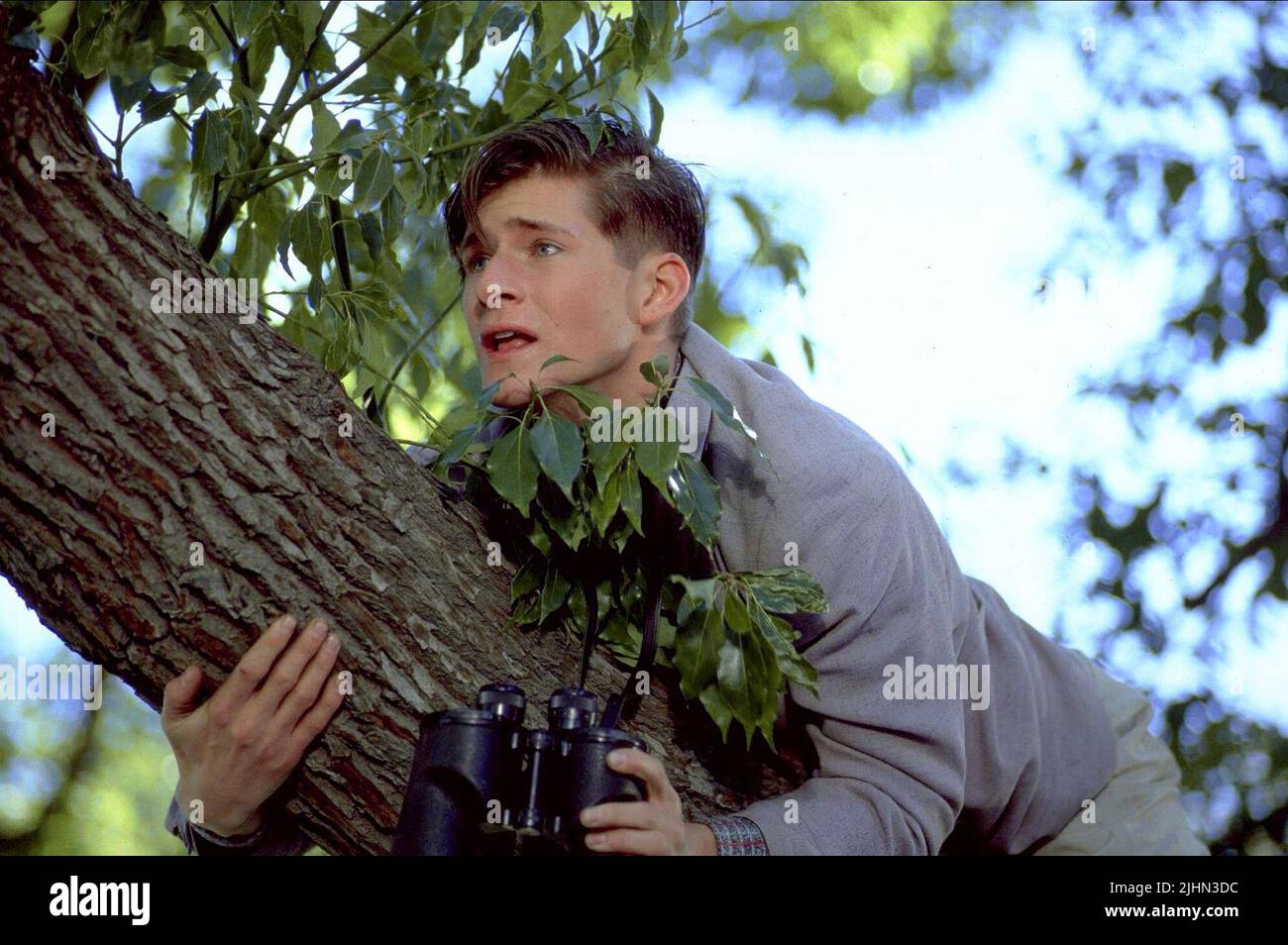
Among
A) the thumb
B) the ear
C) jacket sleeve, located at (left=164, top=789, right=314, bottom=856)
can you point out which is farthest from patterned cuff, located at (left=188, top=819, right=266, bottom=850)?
the ear

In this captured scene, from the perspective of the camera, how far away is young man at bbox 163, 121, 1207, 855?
1695 millimetres

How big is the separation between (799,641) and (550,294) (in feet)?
2.13

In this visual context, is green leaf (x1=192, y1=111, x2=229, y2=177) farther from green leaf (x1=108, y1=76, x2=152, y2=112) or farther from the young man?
the young man

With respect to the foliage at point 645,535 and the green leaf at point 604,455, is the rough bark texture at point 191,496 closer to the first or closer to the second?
the foliage at point 645,535

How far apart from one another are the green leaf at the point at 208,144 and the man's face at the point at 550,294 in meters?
0.41

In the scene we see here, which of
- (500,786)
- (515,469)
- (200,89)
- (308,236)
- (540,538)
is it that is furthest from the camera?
(308,236)

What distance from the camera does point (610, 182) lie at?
2.18m

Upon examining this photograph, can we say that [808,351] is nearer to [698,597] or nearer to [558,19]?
[558,19]

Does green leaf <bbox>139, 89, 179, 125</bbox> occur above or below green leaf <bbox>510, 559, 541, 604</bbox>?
above

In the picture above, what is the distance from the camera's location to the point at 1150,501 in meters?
4.08

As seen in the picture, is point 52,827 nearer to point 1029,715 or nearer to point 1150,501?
point 1150,501

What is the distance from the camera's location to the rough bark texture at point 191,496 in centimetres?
153

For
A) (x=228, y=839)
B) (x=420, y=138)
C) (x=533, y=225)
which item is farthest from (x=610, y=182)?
(x=228, y=839)

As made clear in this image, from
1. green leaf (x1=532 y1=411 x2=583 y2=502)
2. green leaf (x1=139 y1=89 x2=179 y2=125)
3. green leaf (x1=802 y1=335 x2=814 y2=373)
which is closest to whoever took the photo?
green leaf (x1=532 y1=411 x2=583 y2=502)
